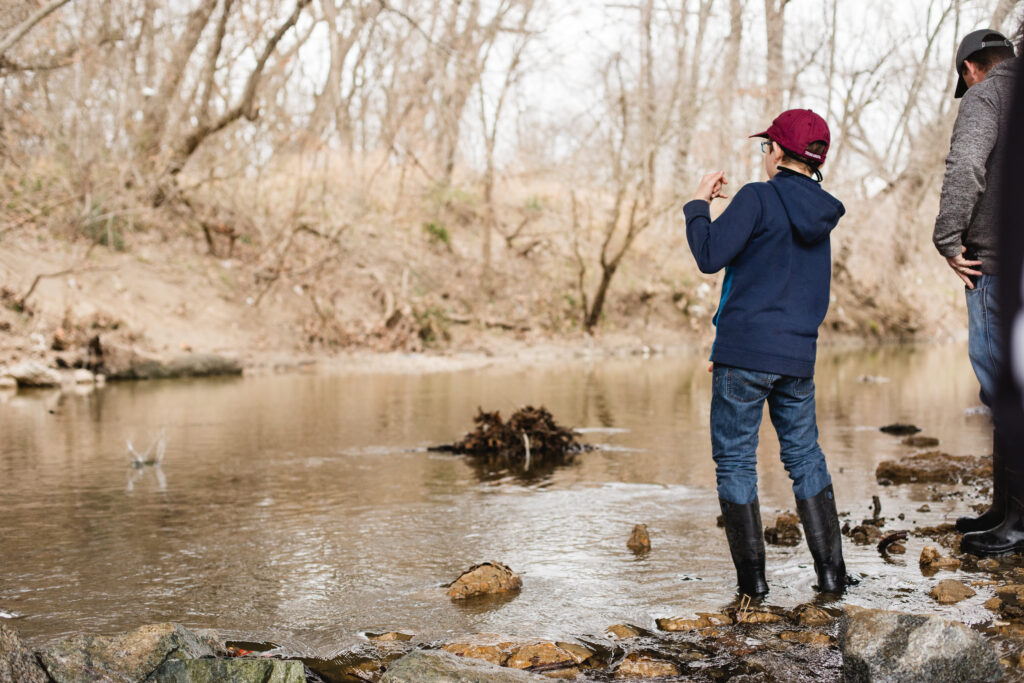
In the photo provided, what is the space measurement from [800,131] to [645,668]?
2291mm

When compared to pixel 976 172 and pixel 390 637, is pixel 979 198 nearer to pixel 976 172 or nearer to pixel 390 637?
pixel 976 172

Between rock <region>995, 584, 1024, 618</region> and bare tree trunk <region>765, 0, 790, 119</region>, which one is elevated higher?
bare tree trunk <region>765, 0, 790, 119</region>

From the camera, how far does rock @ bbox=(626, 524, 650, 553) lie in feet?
16.2

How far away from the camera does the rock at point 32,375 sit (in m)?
14.7

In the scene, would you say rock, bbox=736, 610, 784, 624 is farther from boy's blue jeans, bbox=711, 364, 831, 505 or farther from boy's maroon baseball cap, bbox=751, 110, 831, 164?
boy's maroon baseball cap, bbox=751, 110, 831, 164

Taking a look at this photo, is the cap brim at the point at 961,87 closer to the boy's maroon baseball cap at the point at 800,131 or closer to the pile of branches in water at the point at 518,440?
the boy's maroon baseball cap at the point at 800,131

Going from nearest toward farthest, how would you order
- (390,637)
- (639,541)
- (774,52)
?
(390,637), (639,541), (774,52)

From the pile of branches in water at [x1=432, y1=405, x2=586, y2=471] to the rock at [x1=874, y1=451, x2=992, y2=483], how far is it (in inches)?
99.1

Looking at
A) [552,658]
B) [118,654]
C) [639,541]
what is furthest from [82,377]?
[552,658]

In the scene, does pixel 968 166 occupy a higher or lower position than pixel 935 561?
higher

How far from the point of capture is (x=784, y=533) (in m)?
5.09

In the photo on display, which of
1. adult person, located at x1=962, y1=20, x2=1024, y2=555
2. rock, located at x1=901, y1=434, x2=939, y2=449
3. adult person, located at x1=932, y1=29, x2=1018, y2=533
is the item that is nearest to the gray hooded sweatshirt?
adult person, located at x1=932, y1=29, x2=1018, y2=533

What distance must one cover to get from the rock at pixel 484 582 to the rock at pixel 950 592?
168cm

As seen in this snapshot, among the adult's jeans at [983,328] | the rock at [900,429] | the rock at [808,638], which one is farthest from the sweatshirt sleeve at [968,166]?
the rock at [900,429]
